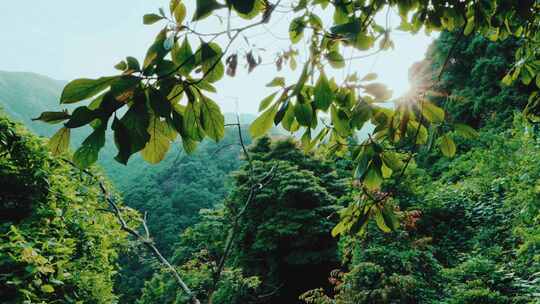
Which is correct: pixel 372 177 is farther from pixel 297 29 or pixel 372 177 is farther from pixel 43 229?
pixel 43 229

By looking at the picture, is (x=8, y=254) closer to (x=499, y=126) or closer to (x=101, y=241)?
(x=101, y=241)

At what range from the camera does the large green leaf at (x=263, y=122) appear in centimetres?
74

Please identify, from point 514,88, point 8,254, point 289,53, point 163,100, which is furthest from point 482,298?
point 514,88

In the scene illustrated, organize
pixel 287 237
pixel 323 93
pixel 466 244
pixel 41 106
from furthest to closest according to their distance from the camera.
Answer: pixel 41 106, pixel 287 237, pixel 466 244, pixel 323 93

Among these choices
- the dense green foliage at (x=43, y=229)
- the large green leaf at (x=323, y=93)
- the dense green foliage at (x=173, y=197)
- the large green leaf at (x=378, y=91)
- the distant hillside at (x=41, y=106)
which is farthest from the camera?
the distant hillside at (x=41, y=106)

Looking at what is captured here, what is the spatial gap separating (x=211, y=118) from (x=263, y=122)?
5.4 inches

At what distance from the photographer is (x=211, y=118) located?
67cm

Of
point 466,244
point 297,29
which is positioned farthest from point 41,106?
point 297,29

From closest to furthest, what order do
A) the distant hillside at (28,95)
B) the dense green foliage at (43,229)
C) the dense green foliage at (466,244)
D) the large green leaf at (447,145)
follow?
the large green leaf at (447,145)
the dense green foliage at (43,229)
the dense green foliage at (466,244)
the distant hillside at (28,95)

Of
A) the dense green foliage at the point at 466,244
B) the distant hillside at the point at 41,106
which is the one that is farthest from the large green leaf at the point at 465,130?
the distant hillside at the point at 41,106

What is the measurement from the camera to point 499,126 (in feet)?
38.2

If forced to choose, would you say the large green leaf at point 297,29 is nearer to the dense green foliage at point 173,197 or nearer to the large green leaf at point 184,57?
the large green leaf at point 184,57

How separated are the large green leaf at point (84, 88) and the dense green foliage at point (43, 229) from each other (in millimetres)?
2535

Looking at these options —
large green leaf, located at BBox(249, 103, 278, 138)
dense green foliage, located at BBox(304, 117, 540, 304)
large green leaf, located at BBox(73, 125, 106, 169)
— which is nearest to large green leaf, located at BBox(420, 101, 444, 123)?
large green leaf, located at BBox(249, 103, 278, 138)
